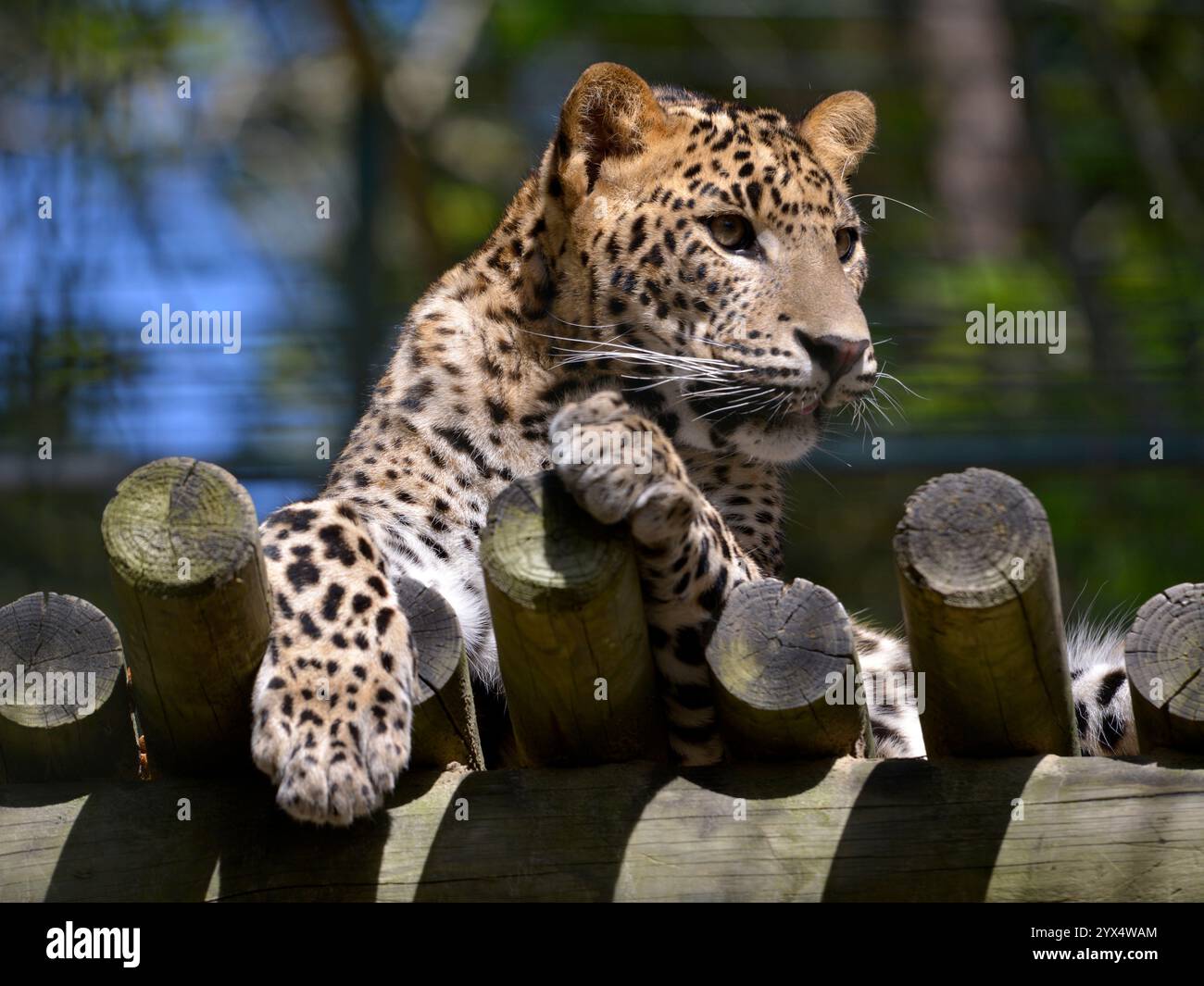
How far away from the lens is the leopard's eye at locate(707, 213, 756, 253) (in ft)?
15.3

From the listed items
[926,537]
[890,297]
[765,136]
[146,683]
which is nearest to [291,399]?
[890,297]

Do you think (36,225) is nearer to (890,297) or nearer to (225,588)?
(225,588)

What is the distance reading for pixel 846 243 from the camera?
498cm

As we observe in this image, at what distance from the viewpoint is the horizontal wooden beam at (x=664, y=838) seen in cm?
346

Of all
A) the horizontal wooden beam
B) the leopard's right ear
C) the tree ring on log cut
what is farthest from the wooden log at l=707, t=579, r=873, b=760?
the leopard's right ear

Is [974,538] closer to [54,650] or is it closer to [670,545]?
[670,545]

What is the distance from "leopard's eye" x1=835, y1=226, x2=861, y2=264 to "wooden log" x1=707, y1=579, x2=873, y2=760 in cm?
168

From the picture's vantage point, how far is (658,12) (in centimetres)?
1273

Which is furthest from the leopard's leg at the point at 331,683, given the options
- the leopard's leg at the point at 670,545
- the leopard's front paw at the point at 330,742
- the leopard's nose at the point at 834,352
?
the leopard's nose at the point at 834,352

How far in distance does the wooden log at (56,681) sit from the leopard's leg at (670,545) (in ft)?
3.60

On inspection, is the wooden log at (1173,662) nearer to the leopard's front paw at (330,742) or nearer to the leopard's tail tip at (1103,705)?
the leopard's tail tip at (1103,705)

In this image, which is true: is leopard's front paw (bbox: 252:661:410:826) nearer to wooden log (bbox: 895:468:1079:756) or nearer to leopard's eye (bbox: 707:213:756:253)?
wooden log (bbox: 895:468:1079:756)

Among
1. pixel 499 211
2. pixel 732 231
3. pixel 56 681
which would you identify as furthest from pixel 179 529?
pixel 499 211

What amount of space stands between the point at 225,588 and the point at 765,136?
2324mm
